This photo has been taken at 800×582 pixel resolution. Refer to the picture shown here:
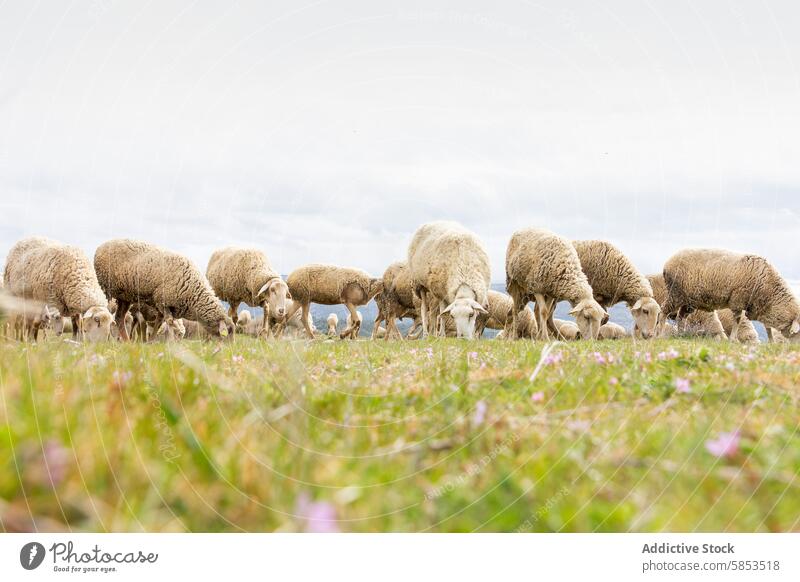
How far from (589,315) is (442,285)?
3500mm

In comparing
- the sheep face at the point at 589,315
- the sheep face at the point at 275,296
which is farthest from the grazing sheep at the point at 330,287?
the sheep face at the point at 589,315

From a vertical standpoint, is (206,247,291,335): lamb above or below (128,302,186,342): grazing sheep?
above

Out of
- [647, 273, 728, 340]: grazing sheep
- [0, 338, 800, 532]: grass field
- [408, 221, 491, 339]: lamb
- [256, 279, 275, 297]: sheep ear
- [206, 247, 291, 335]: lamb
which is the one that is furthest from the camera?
[647, 273, 728, 340]: grazing sheep

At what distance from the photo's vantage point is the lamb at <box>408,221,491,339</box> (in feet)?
41.2

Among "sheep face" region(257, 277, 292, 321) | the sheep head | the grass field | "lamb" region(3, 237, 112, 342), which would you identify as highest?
the grass field

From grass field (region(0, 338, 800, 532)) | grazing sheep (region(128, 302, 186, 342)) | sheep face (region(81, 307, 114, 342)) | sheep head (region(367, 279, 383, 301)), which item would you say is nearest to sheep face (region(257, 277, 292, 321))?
grazing sheep (region(128, 302, 186, 342))

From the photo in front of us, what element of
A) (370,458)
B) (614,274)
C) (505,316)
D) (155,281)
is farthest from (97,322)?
(505,316)

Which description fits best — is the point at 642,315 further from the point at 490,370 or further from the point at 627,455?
the point at 627,455

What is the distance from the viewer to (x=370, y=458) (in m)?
1.91

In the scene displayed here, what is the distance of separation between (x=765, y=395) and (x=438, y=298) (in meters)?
12.3

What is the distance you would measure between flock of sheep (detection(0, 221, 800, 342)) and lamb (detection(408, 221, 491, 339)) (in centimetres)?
3

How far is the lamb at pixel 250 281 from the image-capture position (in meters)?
19.5

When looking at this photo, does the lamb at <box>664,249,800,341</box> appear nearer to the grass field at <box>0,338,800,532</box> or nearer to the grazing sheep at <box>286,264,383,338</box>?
the grazing sheep at <box>286,264,383,338</box>

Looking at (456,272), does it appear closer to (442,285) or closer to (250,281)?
(442,285)
